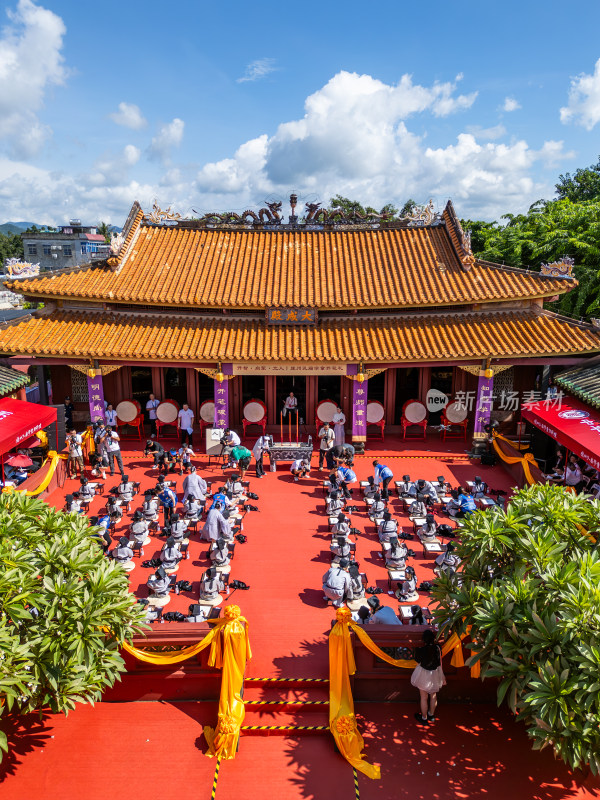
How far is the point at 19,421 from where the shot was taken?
1379cm

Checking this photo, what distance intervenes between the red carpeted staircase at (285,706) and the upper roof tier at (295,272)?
11880mm

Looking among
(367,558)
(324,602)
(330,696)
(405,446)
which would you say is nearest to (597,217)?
(405,446)

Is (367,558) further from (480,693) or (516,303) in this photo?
(516,303)

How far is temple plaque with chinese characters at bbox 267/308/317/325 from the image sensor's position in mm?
17844

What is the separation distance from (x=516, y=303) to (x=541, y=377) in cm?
267

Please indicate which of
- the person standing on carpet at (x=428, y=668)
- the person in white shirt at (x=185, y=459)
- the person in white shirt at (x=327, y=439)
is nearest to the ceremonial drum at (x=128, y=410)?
the person in white shirt at (x=185, y=459)

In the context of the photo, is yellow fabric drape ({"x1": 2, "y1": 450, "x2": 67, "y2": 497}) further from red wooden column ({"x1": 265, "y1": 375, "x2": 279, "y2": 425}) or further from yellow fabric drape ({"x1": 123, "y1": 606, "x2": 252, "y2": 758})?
red wooden column ({"x1": 265, "y1": 375, "x2": 279, "y2": 425})

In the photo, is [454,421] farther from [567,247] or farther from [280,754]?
[280,754]

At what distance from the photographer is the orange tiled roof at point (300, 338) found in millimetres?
16562

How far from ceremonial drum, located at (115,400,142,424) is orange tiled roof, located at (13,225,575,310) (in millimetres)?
3482

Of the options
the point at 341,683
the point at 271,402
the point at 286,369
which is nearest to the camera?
the point at 341,683

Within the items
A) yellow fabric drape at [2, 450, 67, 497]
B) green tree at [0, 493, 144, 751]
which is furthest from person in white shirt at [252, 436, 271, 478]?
green tree at [0, 493, 144, 751]

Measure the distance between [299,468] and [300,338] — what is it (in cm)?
453

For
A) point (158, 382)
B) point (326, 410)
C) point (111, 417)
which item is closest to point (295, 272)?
point (326, 410)
